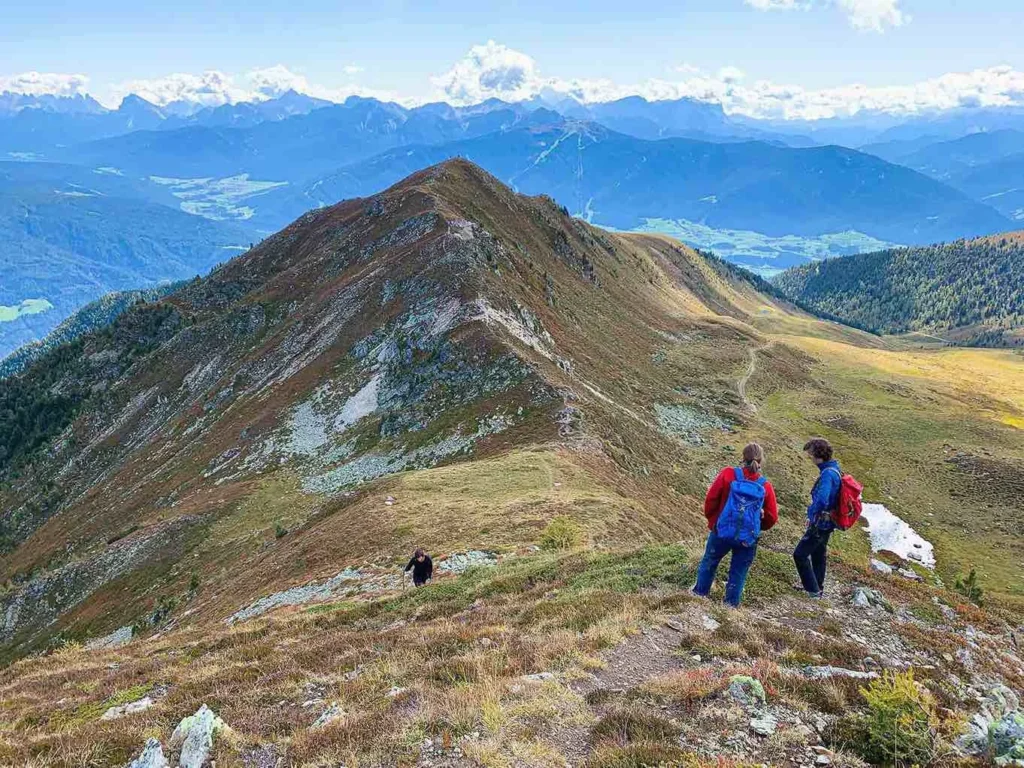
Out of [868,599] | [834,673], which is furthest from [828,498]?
[834,673]

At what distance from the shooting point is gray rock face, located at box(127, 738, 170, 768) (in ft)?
30.1

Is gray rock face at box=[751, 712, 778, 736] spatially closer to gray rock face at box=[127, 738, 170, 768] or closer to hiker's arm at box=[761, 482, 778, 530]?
hiker's arm at box=[761, 482, 778, 530]

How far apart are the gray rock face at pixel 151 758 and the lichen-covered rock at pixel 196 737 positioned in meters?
0.27

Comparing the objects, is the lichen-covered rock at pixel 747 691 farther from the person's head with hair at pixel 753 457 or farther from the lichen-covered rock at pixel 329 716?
the lichen-covered rock at pixel 329 716

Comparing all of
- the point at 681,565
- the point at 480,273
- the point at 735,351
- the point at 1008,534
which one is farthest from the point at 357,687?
the point at 735,351

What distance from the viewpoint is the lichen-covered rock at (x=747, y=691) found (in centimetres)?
1012

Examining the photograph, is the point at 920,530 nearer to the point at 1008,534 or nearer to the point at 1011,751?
the point at 1008,534

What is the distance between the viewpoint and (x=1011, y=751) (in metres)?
8.48

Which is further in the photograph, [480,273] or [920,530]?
[480,273]

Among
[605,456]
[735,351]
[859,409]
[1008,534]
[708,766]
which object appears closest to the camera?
[708,766]

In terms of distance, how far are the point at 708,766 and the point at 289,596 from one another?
2363 cm

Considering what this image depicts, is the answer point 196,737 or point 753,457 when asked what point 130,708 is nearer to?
Answer: point 196,737

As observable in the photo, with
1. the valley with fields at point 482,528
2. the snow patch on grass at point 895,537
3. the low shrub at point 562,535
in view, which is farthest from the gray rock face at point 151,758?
the snow patch on grass at point 895,537

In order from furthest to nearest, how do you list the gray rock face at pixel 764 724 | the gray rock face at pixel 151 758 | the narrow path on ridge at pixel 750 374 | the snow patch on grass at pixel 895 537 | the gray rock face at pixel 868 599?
the narrow path on ridge at pixel 750 374 < the snow patch on grass at pixel 895 537 < the gray rock face at pixel 868 599 < the gray rock face at pixel 764 724 < the gray rock face at pixel 151 758
